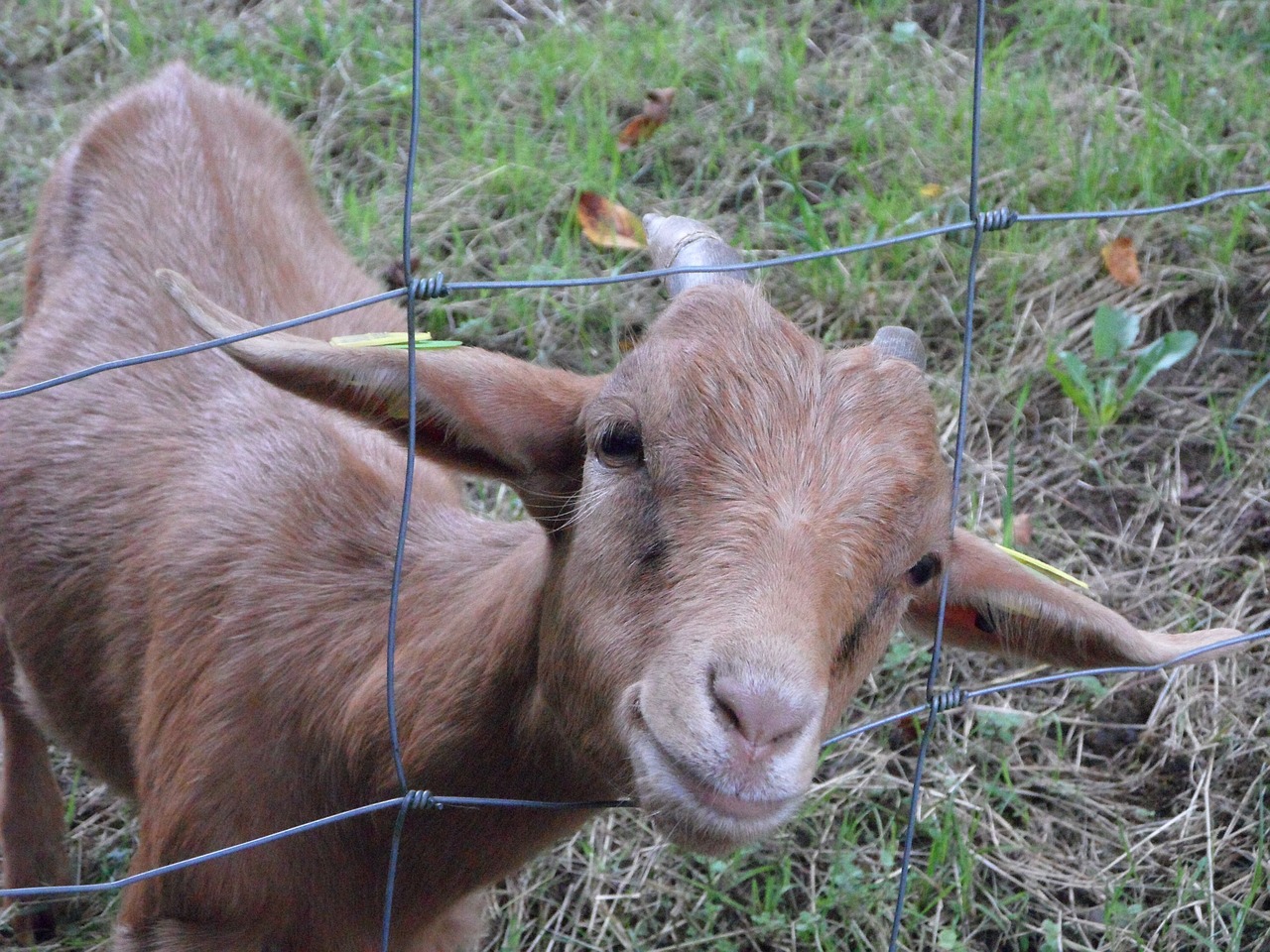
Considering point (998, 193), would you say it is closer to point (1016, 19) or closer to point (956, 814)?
point (1016, 19)

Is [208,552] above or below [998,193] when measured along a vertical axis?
above

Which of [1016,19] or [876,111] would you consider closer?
[876,111]

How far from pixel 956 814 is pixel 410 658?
1712mm

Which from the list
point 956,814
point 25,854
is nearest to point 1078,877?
point 956,814

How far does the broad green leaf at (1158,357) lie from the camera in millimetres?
4438

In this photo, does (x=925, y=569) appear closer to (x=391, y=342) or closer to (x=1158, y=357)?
(x=391, y=342)

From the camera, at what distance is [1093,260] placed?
4.89m

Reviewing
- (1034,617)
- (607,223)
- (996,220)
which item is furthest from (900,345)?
(607,223)

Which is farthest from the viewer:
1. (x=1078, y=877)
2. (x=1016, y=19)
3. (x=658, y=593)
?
(x=1016, y=19)

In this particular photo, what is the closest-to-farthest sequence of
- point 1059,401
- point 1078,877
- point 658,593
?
point 658,593 → point 1078,877 → point 1059,401

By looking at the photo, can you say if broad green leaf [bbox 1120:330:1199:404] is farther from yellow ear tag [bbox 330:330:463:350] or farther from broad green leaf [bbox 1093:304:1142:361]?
yellow ear tag [bbox 330:330:463:350]

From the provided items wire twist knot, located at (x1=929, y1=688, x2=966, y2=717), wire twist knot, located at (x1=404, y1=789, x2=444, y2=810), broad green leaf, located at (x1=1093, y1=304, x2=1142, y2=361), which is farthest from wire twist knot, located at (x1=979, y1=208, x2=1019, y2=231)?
broad green leaf, located at (x1=1093, y1=304, x2=1142, y2=361)

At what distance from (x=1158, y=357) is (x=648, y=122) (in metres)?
2.13

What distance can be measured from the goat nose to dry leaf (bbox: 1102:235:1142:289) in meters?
3.30
